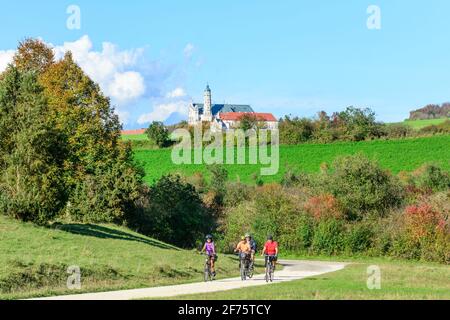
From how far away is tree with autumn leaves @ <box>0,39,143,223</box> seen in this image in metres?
41.6

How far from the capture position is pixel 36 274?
2817 cm

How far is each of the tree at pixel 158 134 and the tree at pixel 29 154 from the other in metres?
64.5

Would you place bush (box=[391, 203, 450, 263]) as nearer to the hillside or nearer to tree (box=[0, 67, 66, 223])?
the hillside

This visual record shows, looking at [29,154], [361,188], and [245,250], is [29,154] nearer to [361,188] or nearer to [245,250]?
[245,250]

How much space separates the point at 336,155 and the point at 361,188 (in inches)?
1282

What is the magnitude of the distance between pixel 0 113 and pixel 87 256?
45.2 ft

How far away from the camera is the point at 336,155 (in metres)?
94.9

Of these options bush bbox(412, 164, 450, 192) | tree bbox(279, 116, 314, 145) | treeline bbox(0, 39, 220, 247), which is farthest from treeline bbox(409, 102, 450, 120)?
treeline bbox(0, 39, 220, 247)

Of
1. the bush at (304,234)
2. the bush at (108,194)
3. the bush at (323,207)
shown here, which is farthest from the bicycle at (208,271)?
the bush at (323,207)

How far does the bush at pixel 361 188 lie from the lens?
62188 millimetres

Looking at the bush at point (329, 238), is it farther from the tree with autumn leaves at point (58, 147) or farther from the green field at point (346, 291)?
the green field at point (346, 291)

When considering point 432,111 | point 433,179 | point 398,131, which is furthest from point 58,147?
point 432,111
